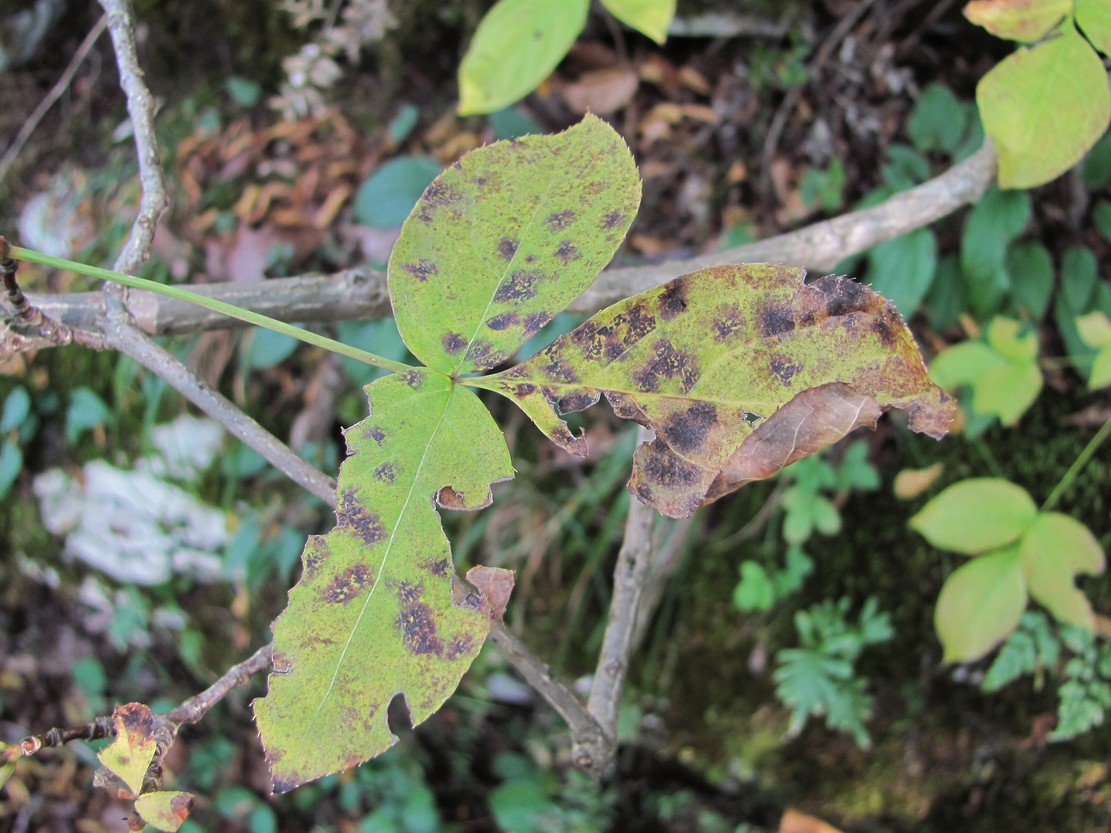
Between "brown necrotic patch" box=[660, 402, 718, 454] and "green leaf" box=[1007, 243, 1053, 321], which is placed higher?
"brown necrotic patch" box=[660, 402, 718, 454]

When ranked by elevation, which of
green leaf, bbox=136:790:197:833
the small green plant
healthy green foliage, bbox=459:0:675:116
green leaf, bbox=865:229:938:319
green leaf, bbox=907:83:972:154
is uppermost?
healthy green foliage, bbox=459:0:675:116

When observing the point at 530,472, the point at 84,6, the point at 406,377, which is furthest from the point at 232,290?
the point at 84,6

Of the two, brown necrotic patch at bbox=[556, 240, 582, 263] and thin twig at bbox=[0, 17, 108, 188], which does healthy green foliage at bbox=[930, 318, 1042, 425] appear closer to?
brown necrotic patch at bbox=[556, 240, 582, 263]

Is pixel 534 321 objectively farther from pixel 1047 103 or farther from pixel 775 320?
pixel 1047 103

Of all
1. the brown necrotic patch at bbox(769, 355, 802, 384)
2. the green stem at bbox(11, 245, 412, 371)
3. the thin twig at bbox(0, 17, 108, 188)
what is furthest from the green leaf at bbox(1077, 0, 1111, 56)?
the thin twig at bbox(0, 17, 108, 188)

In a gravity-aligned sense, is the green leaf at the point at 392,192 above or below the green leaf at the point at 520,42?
below

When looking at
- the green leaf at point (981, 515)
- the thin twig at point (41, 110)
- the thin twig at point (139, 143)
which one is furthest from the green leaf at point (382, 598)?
the thin twig at point (41, 110)

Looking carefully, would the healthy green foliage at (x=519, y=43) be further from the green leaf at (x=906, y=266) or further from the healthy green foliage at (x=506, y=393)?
the green leaf at (x=906, y=266)
